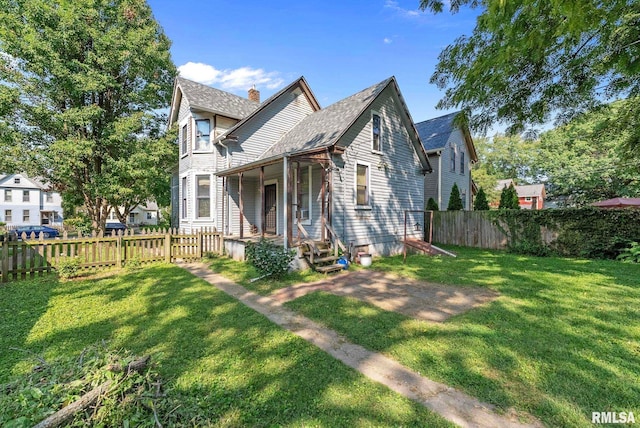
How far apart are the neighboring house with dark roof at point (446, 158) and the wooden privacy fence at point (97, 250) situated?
13639 mm

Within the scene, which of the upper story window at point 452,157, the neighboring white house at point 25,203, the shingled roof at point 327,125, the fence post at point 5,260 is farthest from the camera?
the neighboring white house at point 25,203

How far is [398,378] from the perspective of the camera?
3184 millimetres

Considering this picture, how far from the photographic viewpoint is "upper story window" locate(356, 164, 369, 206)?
36.1 ft

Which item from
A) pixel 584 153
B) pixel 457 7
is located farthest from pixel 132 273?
pixel 584 153

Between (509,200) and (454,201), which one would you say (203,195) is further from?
(509,200)

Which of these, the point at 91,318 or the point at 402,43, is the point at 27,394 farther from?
the point at 402,43

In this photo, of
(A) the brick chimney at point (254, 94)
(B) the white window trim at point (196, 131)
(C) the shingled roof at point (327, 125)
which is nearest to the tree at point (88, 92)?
(B) the white window trim at point (196, 131)

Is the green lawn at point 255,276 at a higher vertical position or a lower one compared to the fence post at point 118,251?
lower

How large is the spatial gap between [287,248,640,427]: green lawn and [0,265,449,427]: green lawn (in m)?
0.87

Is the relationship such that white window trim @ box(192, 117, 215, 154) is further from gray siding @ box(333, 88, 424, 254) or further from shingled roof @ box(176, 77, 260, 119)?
gray siding @ box(333, 88, 424, 254)

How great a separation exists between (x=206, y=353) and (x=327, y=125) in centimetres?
954

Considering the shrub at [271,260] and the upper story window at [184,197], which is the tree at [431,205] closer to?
the shrub at [271,260]

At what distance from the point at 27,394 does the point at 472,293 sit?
6.95m

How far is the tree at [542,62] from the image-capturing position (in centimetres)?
445
